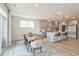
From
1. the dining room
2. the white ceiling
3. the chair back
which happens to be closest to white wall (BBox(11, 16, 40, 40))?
the dining room

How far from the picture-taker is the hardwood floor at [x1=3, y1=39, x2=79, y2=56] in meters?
2.72

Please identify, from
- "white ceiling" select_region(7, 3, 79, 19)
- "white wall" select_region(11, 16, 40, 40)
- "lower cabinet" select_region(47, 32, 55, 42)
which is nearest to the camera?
"white ceiling" select_region(7, 3, 79, 19)

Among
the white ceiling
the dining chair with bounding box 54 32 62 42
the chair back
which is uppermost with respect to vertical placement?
the white ceiling

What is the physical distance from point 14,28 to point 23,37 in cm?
38

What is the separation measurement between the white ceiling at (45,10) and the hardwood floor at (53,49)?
2.63 feet

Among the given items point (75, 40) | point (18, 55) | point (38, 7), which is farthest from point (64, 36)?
point (18, 55)

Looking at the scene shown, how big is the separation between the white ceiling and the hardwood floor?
80 centimetres

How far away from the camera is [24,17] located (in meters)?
2.85

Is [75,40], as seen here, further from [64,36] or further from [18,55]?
[18,55]

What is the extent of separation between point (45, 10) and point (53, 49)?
47.7 inches

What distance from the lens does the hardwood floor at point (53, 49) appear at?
2.72 m

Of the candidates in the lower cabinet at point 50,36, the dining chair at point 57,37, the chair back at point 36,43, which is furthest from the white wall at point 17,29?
the dining chair at point 57,37

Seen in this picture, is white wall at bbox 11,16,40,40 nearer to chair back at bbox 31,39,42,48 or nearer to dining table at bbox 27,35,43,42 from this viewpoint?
dining table at bbox 27,35,43,42

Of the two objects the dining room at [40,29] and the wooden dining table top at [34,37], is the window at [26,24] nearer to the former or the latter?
the dining room at [40,29]
